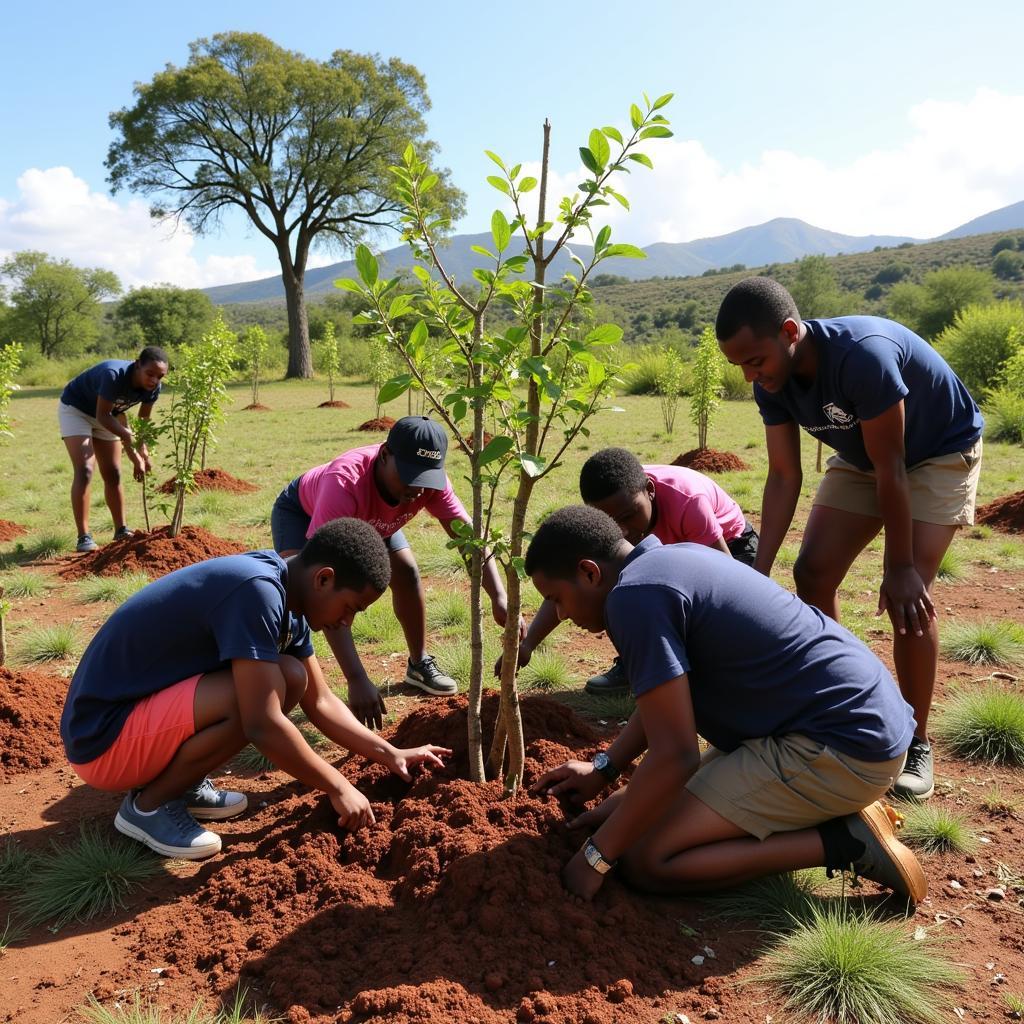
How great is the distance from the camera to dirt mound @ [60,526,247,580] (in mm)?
6344

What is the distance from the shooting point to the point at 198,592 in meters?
2.62

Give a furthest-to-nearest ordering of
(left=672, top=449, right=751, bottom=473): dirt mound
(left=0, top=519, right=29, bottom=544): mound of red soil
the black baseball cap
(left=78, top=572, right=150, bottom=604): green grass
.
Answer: (left=672, top=449, right=751, bottom=473): dirt mound
(left=0, top=519, right=29, bottom=544): mound of red soil
(left=78, top=572, right=150, bottom=604): green grass
the black baseball cap

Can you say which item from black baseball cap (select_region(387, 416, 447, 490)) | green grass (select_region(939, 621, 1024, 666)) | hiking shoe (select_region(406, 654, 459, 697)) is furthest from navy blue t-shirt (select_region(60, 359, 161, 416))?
green grass (select_region(939, 621, 1024, 666))

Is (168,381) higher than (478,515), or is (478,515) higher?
(168,381)

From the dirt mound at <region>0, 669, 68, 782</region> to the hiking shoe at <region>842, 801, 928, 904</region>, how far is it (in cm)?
322

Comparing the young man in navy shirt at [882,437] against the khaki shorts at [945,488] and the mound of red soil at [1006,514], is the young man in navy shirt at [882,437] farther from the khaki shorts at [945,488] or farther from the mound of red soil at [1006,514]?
the mound of red soil at [1006,514]

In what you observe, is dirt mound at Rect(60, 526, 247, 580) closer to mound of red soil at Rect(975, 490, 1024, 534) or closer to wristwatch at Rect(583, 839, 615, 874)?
wristwatch at Rect(583, 839, 615, 874)

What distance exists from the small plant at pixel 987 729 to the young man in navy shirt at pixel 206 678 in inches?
96.6

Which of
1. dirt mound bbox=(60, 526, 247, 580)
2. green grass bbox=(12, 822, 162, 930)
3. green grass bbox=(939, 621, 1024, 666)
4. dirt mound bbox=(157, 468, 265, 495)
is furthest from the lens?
dirt mound bbox=(157, 468, 265, 495)

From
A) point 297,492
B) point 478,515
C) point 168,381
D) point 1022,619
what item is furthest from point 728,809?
point 168,381

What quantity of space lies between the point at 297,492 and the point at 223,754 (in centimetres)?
151

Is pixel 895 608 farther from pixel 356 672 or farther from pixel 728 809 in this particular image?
pixel 356 672

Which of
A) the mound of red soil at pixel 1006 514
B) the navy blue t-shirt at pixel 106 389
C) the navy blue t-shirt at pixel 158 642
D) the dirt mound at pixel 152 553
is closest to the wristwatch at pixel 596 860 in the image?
the navy blue t-shirt at pixel 158 642

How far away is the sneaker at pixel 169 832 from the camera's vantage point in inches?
109
